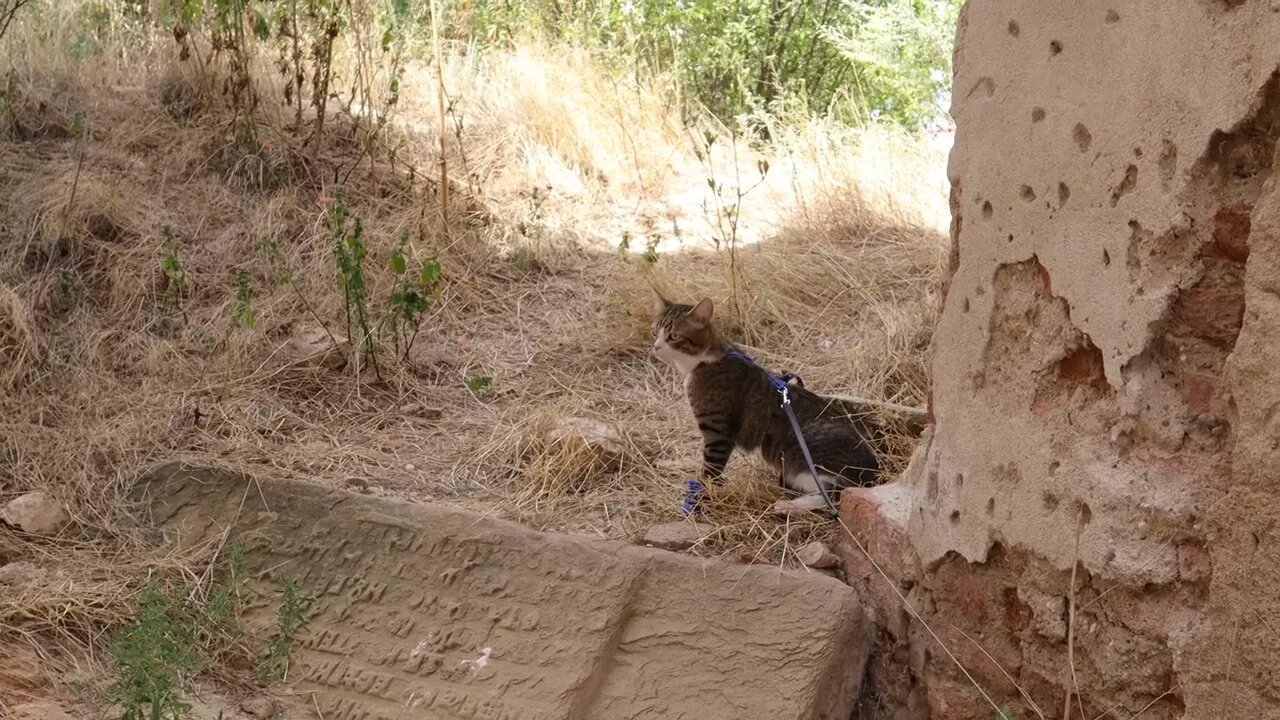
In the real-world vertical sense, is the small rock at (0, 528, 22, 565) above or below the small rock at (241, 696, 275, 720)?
above

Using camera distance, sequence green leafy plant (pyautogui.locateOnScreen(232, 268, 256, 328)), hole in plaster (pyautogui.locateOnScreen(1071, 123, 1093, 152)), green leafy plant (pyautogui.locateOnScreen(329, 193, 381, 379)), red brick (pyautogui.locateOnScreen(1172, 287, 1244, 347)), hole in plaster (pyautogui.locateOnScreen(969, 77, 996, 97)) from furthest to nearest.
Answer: green leafy plant (pyautogui.locateOnScreen(232, 268, 256, 328)) → green leafy plant (pyautogui.locateOnScreen(329, 193, 381, 379)) → hole in plaster (pyautogui.locateOnScreen(969, 77, 996, 97)) → hole in plaster (pyautogui.locateOnScreen(1071, 123, 1093, 152)) → red brick (pyautogui.locateOnScreen(1172, 287, 1244, 347))

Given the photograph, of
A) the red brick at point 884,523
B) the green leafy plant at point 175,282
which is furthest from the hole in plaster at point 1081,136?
the green leafy plant at point 175,282

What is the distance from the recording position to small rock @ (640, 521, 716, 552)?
13.3 feet

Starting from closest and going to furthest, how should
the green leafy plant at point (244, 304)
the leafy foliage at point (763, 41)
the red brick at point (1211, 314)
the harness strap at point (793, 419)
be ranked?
1. the red brick at point (1211, 314)
2. the harness strap at point (793, 419)
3. the green leafy plant at point (244, 304)
4. the leafy foliage at point (763, 41)

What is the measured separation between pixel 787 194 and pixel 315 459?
10.8 ft

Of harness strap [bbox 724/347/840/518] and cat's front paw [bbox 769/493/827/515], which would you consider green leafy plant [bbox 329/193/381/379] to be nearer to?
harness strap [bbox 724/347/840/518]

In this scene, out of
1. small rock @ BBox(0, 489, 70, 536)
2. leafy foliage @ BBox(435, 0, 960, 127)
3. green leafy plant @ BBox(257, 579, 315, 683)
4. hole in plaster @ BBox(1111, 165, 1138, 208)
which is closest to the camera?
hole in plaster @ BBox(1111, 165, 1138, 208)

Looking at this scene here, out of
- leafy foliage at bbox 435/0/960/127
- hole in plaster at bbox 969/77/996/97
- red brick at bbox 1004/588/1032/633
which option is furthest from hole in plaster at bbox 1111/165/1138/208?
leafy foliage at bbox 435/0/960/127

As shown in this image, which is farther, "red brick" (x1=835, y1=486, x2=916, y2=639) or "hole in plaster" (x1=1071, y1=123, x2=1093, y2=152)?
"red brick" (x1=835, y1=486, x2=916, y2=639)

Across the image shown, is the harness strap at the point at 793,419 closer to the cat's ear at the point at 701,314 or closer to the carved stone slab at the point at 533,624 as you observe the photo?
the cat's ear at the point at 701,314

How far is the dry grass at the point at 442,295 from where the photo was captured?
4.64m

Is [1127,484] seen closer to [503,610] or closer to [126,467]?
[503,610]

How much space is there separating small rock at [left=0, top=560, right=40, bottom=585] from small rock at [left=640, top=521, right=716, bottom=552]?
187 cm

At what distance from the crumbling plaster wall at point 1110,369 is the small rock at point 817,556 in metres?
0.44
